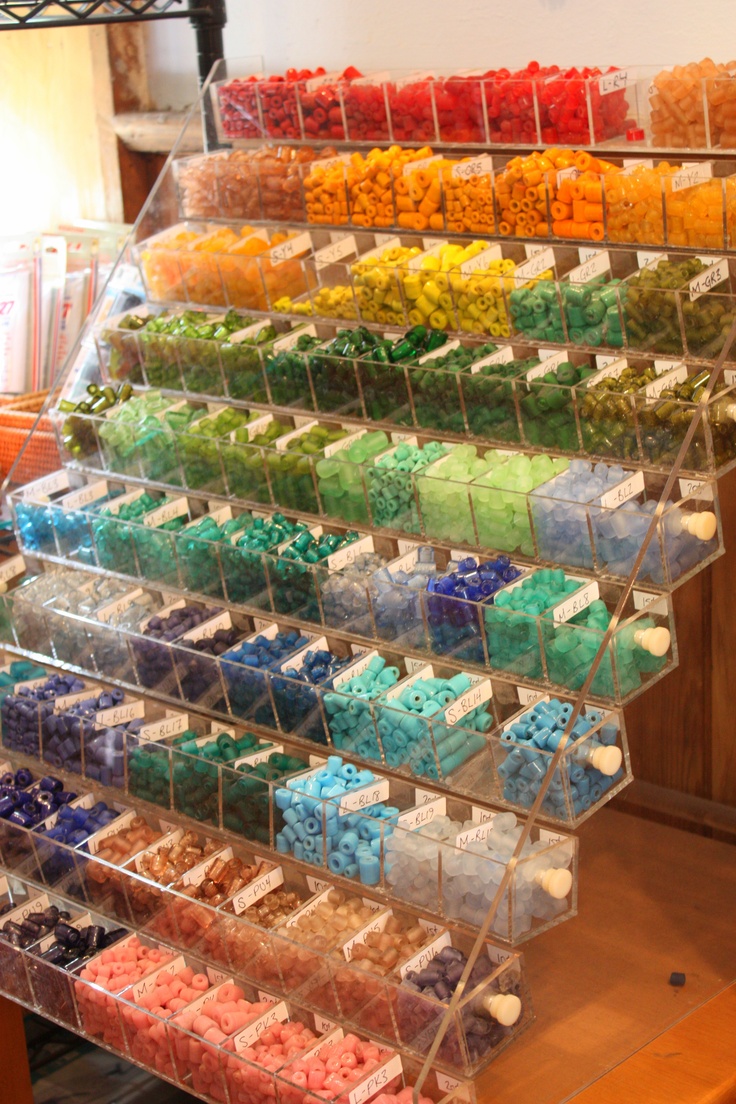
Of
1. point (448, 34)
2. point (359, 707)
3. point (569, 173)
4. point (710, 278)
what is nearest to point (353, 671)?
point (359, 707)

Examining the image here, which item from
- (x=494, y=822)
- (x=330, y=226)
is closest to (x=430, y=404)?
(x=330, y=226)

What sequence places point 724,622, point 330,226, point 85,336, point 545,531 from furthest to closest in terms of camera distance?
point 85,336 < point 330,226 < point 724,622 < point 545,531

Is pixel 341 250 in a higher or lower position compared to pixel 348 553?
higher

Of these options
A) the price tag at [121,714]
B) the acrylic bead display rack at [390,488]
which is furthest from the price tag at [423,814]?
the price tag at [121,714]

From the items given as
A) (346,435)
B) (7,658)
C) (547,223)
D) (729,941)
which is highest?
(547,223)

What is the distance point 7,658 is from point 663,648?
167 centimetres

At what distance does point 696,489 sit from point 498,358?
0.59 m

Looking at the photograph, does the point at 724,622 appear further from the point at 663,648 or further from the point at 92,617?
the point at 92,617

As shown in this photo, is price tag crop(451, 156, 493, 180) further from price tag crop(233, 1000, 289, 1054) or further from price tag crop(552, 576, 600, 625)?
price tag crop(233, 1000, 289, 1054)

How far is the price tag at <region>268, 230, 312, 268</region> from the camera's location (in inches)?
124

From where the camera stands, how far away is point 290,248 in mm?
3164

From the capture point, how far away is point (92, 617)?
2922mm

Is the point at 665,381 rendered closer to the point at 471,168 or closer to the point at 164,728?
the point at 471,168

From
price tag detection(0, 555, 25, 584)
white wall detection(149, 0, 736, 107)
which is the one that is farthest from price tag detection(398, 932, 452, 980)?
white wall detection(149, 0, 736, 107)
